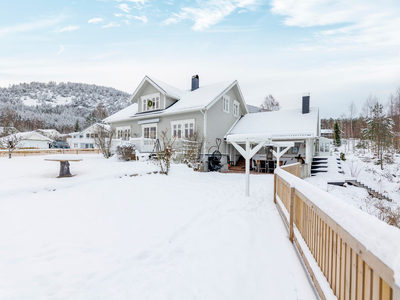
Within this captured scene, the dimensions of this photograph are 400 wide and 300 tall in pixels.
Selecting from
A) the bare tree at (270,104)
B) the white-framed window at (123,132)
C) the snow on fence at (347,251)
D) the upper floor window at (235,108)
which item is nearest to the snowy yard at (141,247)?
the snow on fence at (347,251)

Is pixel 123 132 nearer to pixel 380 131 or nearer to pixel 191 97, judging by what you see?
pixel 191 97

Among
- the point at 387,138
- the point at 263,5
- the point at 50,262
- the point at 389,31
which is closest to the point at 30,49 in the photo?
the point at 263,5

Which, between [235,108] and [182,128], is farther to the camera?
[235,108]

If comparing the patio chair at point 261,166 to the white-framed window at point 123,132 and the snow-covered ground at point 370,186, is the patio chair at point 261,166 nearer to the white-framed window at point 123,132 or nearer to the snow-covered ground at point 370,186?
the snow-covered ground at point 370,186

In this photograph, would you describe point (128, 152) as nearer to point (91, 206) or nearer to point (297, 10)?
point (91, 206)

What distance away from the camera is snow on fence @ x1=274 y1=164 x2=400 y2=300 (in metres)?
1.04

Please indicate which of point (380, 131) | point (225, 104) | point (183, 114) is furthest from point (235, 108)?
point (380, 131)

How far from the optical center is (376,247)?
1103 millimetres

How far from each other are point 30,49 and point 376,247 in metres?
27.0

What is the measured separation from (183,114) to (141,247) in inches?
468

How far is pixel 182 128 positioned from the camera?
1442 cm

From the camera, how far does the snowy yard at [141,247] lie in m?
2.40

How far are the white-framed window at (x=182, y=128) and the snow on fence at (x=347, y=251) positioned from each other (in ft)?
37.1

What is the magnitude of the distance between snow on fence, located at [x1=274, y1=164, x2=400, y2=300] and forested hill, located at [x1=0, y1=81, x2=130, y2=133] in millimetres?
87998
